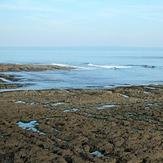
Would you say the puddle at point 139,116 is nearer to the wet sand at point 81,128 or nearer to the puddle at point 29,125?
the wet sand at point 81,128

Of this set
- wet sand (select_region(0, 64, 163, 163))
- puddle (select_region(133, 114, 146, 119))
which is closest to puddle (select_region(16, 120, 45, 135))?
wet sand (select_region(0, 64, 163, 163))

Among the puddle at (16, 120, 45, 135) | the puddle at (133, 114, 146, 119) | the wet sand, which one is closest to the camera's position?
the wet sand

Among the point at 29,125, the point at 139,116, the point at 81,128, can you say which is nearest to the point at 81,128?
the point at 81,128

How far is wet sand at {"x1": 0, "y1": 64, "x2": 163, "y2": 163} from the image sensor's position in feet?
Answer: 47.9

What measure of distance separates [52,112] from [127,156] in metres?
10.8

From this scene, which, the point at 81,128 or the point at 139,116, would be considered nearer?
the point at 81,128

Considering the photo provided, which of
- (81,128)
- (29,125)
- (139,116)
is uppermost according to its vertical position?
(139,116)

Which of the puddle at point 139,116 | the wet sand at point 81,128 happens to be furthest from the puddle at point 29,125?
the puddle at point 139,116

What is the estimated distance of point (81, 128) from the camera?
19219 millimetres

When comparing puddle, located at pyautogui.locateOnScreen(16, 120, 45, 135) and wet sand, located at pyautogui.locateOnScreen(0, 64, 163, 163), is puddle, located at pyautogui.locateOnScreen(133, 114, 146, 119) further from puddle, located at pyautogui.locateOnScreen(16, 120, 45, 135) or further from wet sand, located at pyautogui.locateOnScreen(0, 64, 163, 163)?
puddle, located at pyautogui.locateOnScreen(16, 120, 45, 135)

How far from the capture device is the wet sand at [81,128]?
1461cm

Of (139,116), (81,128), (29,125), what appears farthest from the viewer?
(139,116)

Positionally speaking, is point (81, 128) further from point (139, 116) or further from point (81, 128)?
point (139, 116)

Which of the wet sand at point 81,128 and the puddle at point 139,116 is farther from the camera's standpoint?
the puddle at point 139,116
